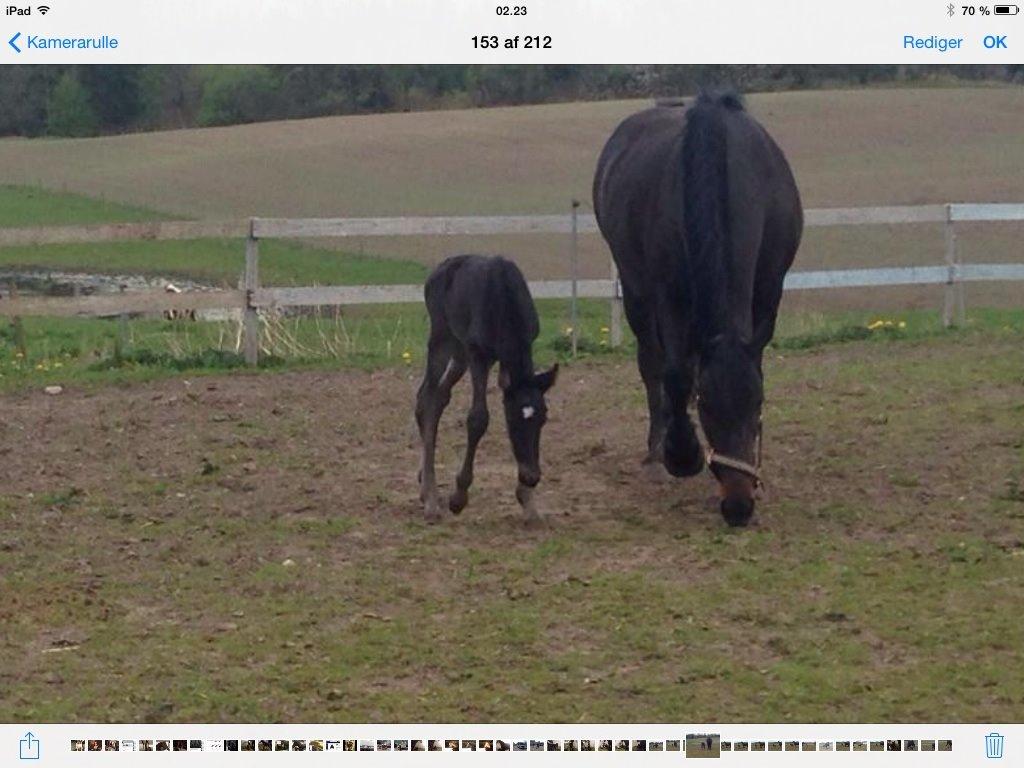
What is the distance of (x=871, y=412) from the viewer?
1118 centimetres

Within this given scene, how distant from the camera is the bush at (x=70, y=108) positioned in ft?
103

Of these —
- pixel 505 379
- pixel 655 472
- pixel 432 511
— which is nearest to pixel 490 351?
pixel 505 379

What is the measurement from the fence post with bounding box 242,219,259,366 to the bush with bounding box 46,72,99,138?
16.8 metres

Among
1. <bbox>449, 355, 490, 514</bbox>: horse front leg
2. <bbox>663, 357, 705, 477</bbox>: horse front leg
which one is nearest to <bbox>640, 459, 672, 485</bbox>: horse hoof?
<bbox>663, 357, 705, 477</bbox>: horse front leg

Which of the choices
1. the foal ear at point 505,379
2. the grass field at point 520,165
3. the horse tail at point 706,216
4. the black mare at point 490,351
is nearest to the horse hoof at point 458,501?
the black mare at point 490,351

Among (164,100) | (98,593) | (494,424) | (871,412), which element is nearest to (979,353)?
(871,412)

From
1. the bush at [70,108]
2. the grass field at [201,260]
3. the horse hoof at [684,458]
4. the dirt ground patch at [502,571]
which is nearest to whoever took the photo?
the dirt ground patch at [502,571]

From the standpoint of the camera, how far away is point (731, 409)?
7.78 metres

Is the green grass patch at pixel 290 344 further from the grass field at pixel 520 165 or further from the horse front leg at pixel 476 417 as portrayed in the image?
the grass field at pixel 520 165

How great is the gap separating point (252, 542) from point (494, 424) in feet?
11.6

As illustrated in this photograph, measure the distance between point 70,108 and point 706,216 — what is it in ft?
88.2

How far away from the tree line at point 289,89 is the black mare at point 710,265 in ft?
45.3
